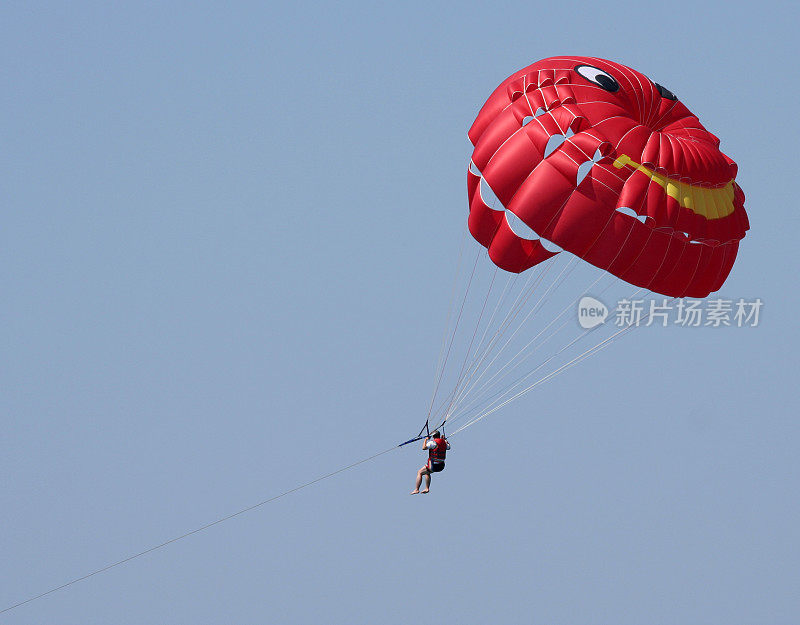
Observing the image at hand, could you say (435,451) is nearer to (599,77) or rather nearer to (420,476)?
(420,476)

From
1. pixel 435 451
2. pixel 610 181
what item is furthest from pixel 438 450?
pixel 610 181

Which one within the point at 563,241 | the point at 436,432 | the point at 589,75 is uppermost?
the point at 589,75

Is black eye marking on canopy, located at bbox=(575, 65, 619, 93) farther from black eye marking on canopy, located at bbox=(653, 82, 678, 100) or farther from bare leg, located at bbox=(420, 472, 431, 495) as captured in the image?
bare leg, located at bbox=(420, 472, 431, 495)

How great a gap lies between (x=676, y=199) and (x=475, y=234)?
13.7 feet

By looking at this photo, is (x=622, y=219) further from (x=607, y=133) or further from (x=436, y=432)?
(x=436, y=432)

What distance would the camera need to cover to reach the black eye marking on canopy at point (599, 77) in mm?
36031

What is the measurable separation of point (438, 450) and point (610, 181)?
5.77 metres

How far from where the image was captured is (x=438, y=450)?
36.2m

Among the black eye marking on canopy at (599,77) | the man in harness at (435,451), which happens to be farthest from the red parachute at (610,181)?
the man in harness at (435,451)

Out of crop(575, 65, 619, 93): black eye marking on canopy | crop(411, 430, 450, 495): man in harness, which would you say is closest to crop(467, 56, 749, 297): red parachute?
crop(575, 65, 619, 93): black eye marking on canopy

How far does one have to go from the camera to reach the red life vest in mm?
36250

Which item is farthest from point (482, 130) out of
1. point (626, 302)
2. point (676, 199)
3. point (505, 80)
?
point (626, 302)

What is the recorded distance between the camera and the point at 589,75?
3622 centimetres

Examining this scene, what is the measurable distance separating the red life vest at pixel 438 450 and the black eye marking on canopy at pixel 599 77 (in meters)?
7.04
